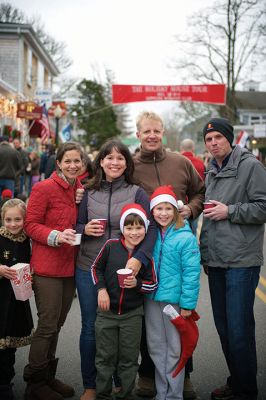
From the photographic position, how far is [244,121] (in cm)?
5900

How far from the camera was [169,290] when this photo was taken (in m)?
3.42

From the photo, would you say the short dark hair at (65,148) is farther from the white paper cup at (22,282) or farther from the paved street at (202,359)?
the paved street at (202,359)

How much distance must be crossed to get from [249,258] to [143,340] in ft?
4.06

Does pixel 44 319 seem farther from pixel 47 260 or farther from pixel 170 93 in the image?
pixel 170 93

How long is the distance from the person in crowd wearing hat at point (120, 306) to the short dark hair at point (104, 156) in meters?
0.37

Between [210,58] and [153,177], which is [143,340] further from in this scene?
[210,58]

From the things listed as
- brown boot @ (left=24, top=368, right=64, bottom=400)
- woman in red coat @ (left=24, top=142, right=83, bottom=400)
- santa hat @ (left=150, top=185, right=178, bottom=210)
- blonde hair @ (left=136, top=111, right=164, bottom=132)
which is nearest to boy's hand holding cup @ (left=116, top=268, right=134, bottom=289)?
woman in red coat @ (left=24, top=142, right=83, bottom=400)

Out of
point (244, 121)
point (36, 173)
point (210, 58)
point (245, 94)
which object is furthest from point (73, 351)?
point (245, 94)

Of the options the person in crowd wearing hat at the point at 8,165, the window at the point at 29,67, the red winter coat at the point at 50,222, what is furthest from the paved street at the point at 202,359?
the window at the point at 29,67

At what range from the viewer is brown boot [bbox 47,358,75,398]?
3711mm

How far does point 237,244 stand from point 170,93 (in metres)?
22.8

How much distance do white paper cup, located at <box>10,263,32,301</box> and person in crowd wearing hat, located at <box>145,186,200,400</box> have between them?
97 centimetres

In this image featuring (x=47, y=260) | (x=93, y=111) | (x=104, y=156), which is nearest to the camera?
(x=47, y=260)

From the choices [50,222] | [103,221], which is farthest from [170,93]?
[103,221]
